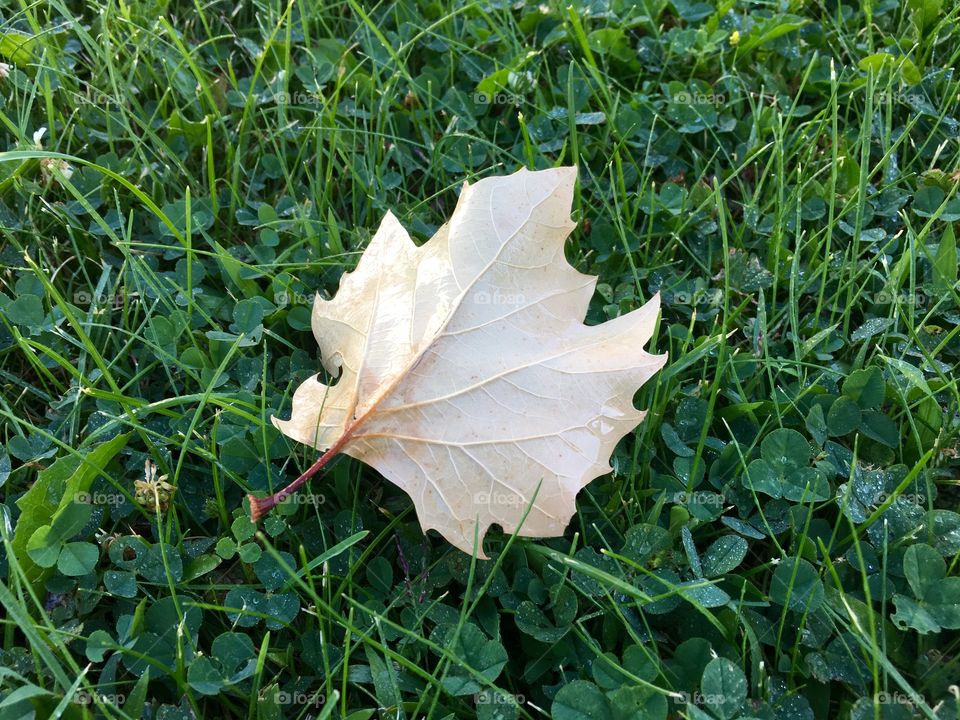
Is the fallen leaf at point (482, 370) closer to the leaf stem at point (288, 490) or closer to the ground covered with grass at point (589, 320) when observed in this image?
the leaf stem at point (288, 490)

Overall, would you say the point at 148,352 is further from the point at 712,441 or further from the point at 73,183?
the point at 712,441

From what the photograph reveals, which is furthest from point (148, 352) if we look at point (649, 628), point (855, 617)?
point (855, 617)

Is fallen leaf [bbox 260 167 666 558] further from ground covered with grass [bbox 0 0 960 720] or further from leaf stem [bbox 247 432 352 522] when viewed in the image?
ground covered with grass [bbox 0 0 960 720]

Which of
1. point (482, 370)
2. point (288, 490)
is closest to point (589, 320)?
point (482, 370)

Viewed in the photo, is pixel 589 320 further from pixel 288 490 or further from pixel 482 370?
pixel 288 490

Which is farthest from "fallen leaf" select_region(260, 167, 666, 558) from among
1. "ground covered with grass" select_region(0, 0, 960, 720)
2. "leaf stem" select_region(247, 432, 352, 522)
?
"ground covered with grass" select_region(0, 0, 960, 720)

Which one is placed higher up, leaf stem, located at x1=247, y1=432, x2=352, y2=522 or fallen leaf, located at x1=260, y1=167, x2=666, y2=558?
fallen leaf, located at x1=260, y1=167, x2=666, y2=558
